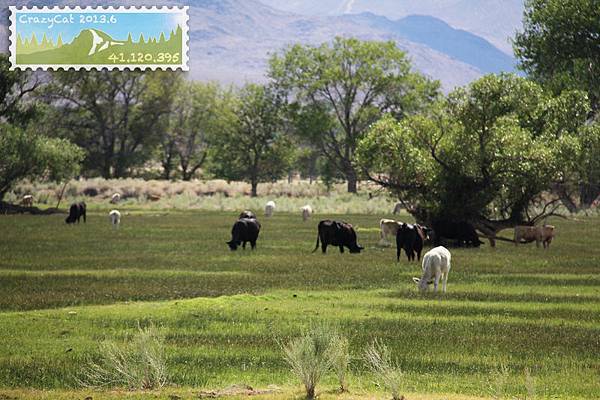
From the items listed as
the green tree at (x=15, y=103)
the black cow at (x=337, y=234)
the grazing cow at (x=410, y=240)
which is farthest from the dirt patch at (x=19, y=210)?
the grazing cow at (x=410, y=240)

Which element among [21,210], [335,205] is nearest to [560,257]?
[21,210]

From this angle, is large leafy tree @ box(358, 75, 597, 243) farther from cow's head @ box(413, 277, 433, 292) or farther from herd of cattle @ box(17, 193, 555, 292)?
cow's head @ box(413, 277, 433, 292)

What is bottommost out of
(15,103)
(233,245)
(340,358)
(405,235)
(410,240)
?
(233,245)

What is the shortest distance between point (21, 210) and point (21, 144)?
185 inches

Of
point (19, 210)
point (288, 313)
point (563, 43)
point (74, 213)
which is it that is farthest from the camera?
point (563, 43)

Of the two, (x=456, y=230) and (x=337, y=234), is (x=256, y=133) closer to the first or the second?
(x=456, y=230)

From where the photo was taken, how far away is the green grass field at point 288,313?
53.5 ft

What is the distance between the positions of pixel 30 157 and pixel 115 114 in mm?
49478

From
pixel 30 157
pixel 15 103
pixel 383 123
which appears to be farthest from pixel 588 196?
pixel 15 103

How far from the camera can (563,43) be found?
81375mm

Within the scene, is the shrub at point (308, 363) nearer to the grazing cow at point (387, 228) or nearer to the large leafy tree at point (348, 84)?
the grazing cow at point (387, 228)

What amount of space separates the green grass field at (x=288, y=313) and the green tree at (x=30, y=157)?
33.1m

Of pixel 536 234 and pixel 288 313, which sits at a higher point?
pixel 536 234

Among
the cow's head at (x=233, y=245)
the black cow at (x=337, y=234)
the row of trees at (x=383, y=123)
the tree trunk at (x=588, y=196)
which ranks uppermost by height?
the row of trees at (x=383, y=123)
